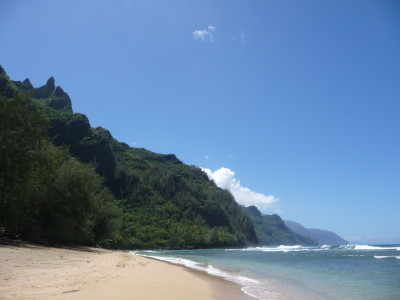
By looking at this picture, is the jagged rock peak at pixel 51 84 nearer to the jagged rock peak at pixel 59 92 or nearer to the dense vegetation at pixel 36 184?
the jagged rock peak at pixel 59 92

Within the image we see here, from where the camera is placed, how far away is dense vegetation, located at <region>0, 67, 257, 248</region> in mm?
20359

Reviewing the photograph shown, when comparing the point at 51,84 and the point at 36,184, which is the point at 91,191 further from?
the point at 51,84

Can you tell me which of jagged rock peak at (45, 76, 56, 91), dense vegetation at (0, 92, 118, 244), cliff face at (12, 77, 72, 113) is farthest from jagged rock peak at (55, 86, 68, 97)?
dense vegetation at (0, 92, 118, 244)

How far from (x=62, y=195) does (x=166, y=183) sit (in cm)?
10933

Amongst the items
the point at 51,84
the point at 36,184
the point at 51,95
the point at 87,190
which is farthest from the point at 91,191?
the point at 51,84

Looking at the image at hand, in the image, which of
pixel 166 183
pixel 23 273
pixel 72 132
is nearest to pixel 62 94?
pixel 72 132

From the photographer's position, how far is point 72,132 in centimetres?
11425

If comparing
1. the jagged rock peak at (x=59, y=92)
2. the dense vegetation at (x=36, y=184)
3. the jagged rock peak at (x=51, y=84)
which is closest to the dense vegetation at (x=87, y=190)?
the dense vegetation at (x=36, y=184)

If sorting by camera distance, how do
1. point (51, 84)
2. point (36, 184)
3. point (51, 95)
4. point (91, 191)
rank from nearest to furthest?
point (36, 184), point (91, 191), point (51, 95), point (51, 84)

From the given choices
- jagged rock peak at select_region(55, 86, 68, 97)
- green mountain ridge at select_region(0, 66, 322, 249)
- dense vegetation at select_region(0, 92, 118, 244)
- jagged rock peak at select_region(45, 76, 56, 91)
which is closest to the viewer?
dense vegetation at select_region(0, 92, 118, 244)

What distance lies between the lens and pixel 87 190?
26641 mm

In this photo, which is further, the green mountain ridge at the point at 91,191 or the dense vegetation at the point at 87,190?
the green mountain ridge at the point at 91,191

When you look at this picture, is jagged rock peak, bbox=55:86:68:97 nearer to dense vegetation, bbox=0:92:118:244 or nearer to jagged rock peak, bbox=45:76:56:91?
jagged rock peak, bbox=45:76:56:91

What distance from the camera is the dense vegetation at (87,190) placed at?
66.8ft
